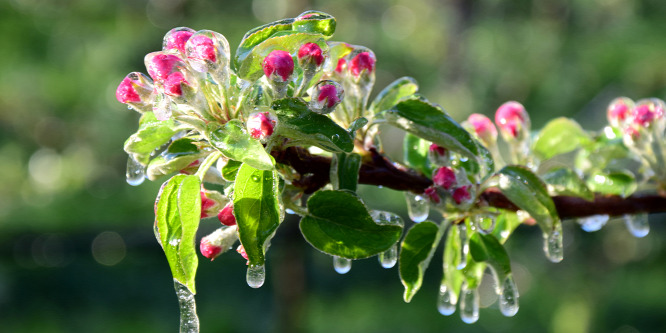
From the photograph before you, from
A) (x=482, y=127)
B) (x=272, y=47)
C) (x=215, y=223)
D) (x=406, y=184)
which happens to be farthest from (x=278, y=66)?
(x=215, y=223)

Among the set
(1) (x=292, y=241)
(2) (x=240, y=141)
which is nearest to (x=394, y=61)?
(1) (x=292, y=241)

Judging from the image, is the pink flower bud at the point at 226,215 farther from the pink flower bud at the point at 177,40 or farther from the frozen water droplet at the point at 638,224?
the frozen water droplet at the point at 638,224

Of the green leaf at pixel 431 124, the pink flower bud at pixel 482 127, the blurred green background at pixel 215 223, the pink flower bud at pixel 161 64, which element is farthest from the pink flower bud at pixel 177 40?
the blurred green background at pixel 215 223

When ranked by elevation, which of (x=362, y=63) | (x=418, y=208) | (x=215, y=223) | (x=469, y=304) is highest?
(x=362, y=63)

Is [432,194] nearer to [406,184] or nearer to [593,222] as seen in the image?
[406,184]

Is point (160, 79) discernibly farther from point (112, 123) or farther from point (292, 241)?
point (112, 123)
